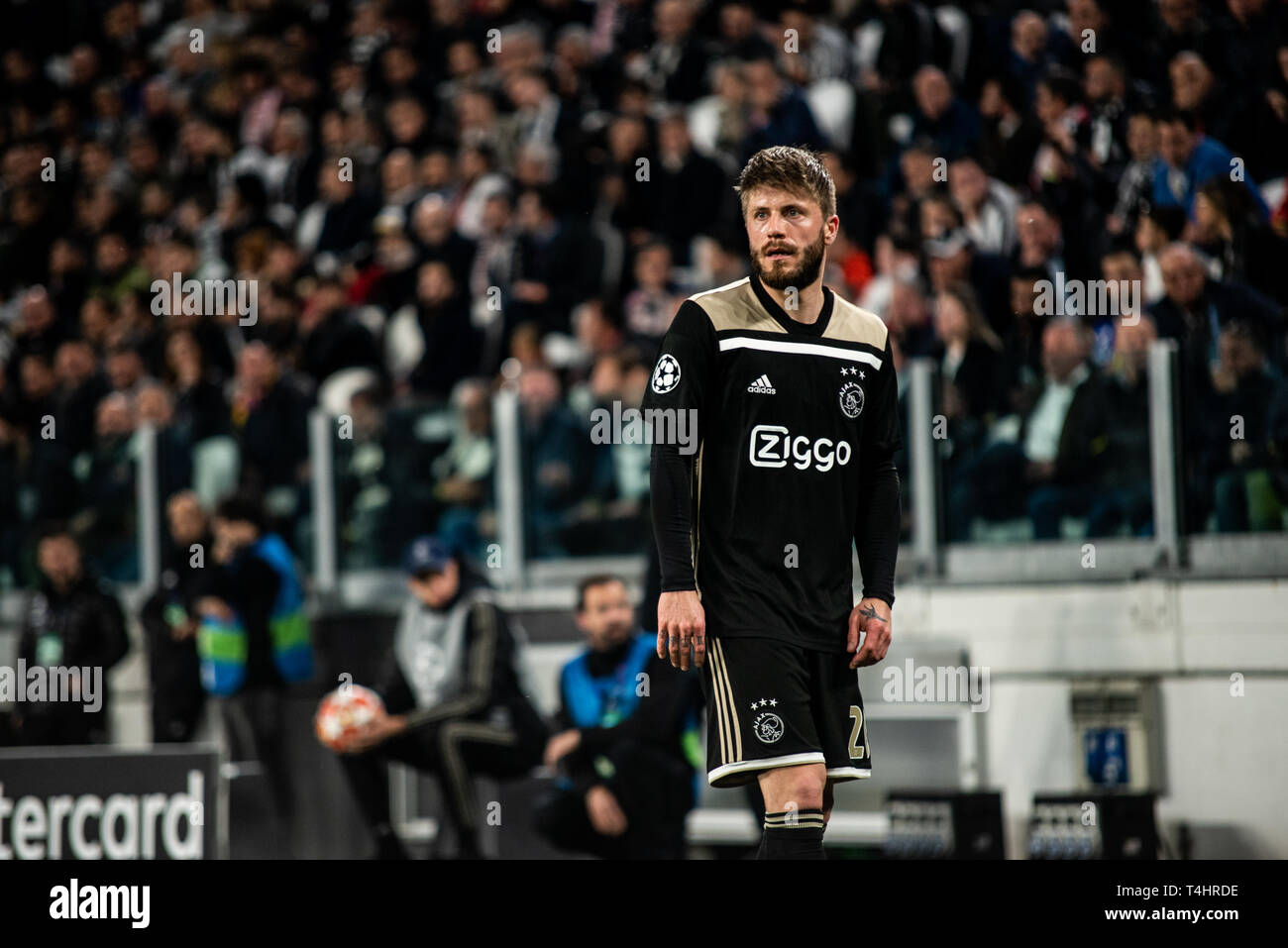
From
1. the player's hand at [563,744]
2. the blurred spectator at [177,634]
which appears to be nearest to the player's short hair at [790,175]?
→ the player's hand at [563,744]

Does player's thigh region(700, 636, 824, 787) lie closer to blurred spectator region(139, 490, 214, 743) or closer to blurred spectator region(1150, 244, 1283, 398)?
blurred spectator region(1150, 244, 1283, 398)

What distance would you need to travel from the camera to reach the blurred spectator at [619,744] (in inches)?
314

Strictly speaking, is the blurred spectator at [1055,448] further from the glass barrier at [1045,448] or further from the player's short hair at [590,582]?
the player's short hair at [590,582]

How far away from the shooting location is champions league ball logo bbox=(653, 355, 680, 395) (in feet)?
14.4

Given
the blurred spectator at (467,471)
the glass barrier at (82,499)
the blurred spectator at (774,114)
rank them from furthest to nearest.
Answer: the glass barrier at (82,499) < the blurred spectator at (774,114) < the blurred spectator at (467,471)

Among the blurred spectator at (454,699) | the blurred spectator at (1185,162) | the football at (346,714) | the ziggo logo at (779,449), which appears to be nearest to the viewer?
the ziggo logo at (779,449)

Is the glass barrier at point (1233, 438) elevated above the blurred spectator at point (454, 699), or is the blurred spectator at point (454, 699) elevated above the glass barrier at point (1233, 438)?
the glass barrier at point (1233, 438)

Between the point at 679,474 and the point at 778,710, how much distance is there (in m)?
0.62

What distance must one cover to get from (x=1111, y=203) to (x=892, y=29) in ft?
6.75

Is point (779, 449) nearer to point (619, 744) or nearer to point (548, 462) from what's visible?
point (619, 744)

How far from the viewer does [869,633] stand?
4500 millimetres

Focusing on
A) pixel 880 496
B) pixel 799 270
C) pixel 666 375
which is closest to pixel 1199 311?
pixel 880 496
